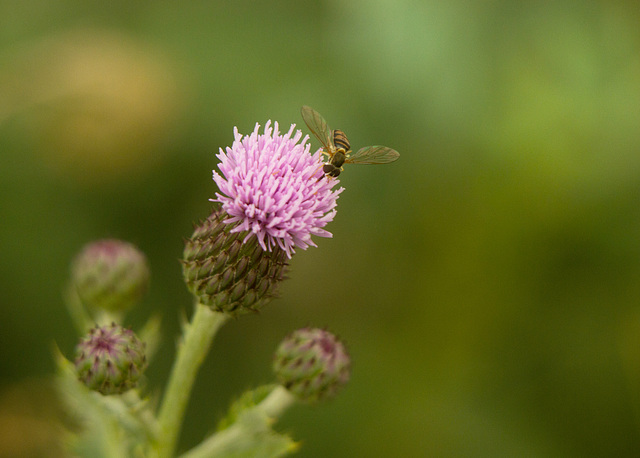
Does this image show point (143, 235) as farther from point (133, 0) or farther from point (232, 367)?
point (133, 0)

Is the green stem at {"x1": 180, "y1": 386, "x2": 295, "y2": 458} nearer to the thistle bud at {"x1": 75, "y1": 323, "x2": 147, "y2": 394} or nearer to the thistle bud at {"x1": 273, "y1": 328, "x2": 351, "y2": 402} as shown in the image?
the thistle bud at {"x1": 273, "y1": 328, "x2": 351, "y2": 402}

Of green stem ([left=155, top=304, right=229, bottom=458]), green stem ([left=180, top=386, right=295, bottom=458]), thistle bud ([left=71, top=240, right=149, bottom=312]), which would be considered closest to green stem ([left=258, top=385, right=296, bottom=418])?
green stem ([left=180, top=386, right=295, bottom=458])

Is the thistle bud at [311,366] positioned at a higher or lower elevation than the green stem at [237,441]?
higher

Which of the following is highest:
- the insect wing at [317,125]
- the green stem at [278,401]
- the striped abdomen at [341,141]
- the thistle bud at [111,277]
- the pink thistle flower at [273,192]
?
the thistle bud at [111,277]

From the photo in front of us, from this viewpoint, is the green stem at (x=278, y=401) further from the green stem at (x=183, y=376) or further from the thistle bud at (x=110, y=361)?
the thistle bud at (x=110, y=361)

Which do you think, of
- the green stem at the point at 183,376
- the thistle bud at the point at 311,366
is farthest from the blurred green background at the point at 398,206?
→ the green stem at the point at 183,376

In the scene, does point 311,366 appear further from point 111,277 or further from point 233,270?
point 111,277
